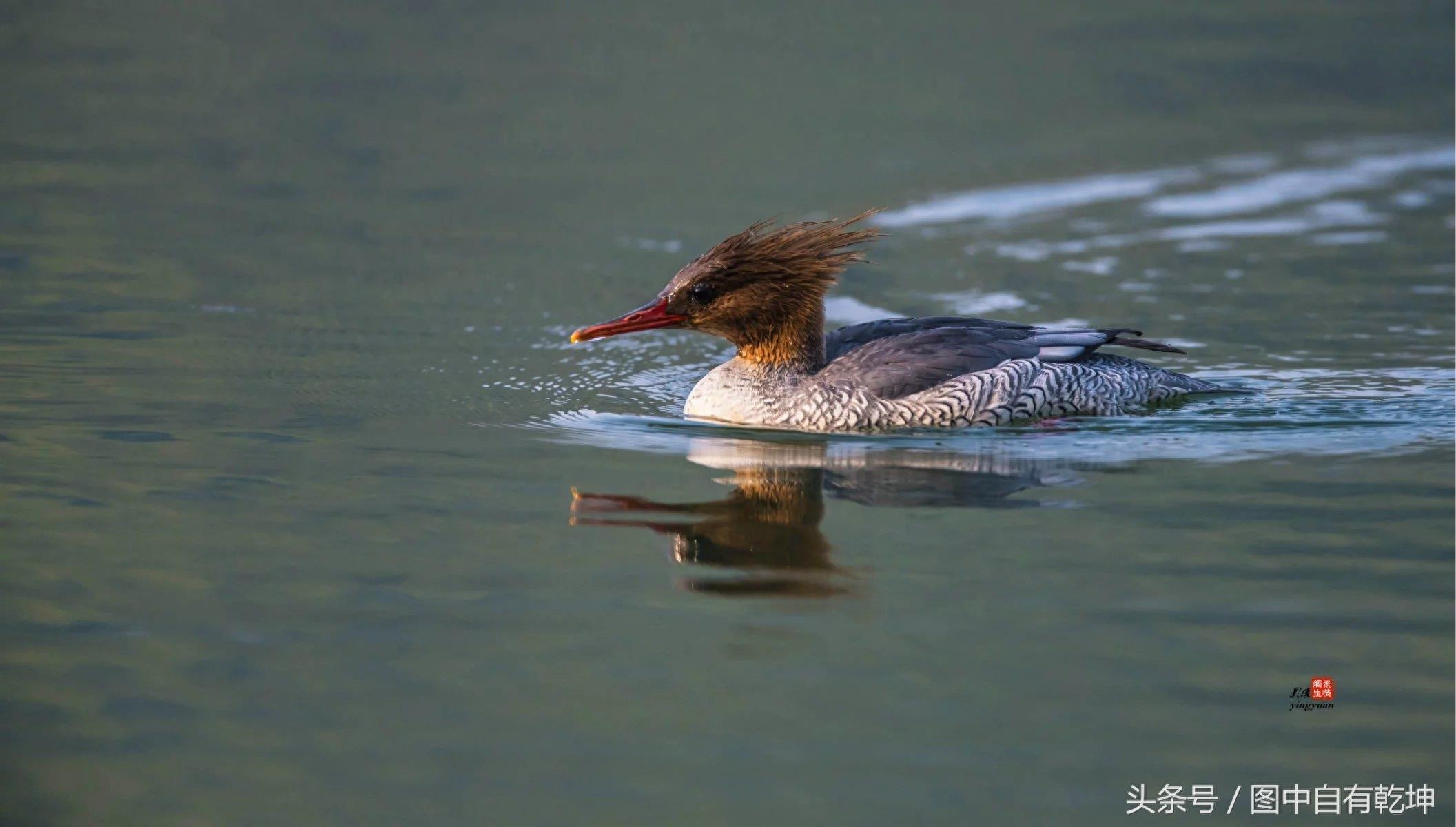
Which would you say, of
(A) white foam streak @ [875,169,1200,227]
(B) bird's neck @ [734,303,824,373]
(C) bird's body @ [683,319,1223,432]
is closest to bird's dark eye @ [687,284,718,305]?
(B) bird's neck @ [734,303,824,373]

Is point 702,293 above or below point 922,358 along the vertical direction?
above

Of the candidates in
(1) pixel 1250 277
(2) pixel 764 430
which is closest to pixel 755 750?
(2) pixel 764 430

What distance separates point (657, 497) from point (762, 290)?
1972mm

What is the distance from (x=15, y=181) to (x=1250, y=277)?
11.2 metres

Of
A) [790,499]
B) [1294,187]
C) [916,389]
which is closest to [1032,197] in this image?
[1294,187]

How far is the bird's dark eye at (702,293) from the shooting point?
8.98 meters

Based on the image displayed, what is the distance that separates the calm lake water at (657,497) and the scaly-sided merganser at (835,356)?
0.33 meters

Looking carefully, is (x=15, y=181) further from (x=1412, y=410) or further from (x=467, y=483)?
(x=1412, y=410)

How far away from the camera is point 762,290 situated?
9.07 m

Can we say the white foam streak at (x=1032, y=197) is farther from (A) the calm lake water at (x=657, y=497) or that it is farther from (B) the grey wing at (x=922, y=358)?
(B) the grey wing at (x=922, y=358)

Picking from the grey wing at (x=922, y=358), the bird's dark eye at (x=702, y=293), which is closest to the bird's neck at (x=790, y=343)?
the grey wing at (x=922, y=358)

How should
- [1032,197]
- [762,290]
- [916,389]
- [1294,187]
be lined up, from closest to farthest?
[916,389] < [762,290] < [1032,197] < [1294,187]

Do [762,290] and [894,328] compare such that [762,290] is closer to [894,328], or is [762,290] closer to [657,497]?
[894,328]

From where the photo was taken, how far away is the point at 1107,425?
355 inches
